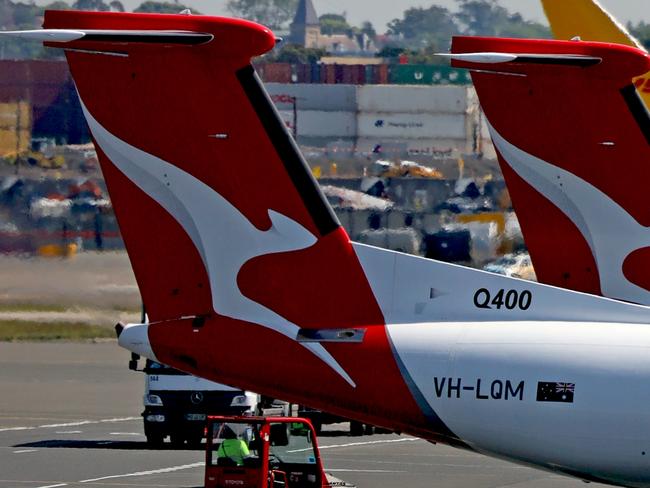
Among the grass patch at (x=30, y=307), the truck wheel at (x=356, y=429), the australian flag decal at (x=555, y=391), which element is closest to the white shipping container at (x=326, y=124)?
the grass patch at (x=30, y=307)

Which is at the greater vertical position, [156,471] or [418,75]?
[418,75]

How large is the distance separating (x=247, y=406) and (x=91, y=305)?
12.8 meters

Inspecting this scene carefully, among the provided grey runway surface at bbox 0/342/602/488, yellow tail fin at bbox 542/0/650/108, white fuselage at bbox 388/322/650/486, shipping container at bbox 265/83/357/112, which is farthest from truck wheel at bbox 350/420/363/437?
shipping container at bbox 265/83/357/112

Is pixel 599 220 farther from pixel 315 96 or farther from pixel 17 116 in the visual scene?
pixel 315 96

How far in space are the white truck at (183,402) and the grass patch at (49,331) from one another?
588 inches

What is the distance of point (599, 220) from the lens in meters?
17.8

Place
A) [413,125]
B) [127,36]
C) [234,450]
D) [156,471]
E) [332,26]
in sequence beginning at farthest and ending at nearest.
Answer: [332,26] < [413,125] < [156,471] < [234,450] < [127,36]

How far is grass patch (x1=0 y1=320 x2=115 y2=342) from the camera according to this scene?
4316 centimetres

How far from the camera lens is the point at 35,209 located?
42688mm

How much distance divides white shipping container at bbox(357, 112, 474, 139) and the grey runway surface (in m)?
40.8

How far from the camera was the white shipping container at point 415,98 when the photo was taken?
3164 inches

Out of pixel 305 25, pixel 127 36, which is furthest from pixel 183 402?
pixel 305 25

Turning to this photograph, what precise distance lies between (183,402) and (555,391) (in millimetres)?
13365

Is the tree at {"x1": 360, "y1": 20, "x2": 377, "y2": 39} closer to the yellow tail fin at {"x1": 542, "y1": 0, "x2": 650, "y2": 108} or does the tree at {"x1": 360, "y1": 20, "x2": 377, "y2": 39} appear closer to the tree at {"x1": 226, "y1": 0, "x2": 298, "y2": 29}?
the tree at {"x1": 226, "y1": 0, "x2": 298, "y2": 29}
